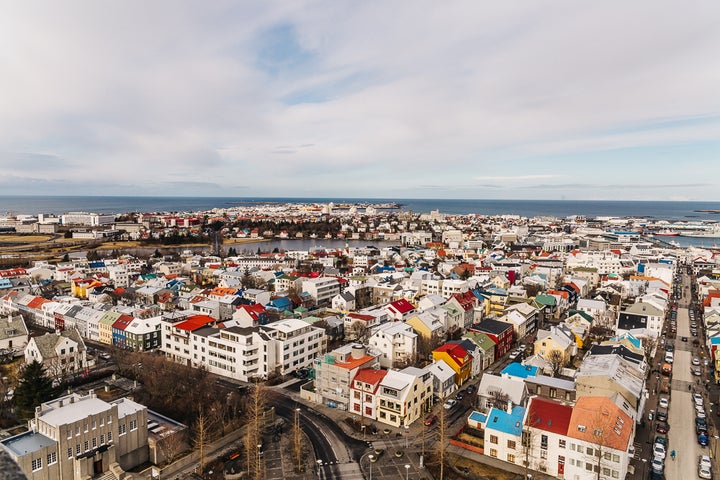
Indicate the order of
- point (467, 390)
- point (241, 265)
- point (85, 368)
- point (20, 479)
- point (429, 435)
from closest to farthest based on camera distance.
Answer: point (20, 479), point (429, 435), point (467, 390), point (85, 368), point (241, 265)

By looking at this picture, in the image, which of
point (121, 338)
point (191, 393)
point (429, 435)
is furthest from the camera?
point (121, 338)

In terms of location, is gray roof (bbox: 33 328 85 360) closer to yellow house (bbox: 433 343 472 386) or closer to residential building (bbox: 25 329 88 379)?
residential building (bbox: 25 329 88 379)

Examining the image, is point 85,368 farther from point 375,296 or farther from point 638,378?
point 638,378

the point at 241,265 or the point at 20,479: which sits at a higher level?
the point at 20,479

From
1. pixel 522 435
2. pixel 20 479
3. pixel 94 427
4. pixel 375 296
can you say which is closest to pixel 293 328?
pixel 94 427

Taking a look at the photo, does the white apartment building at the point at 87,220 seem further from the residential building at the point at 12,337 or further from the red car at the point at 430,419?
the red car at the point at 430,419

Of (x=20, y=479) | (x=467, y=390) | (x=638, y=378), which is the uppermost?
(x=20, y=479)

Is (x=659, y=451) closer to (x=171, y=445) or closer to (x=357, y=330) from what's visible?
(x=357, y=330)
